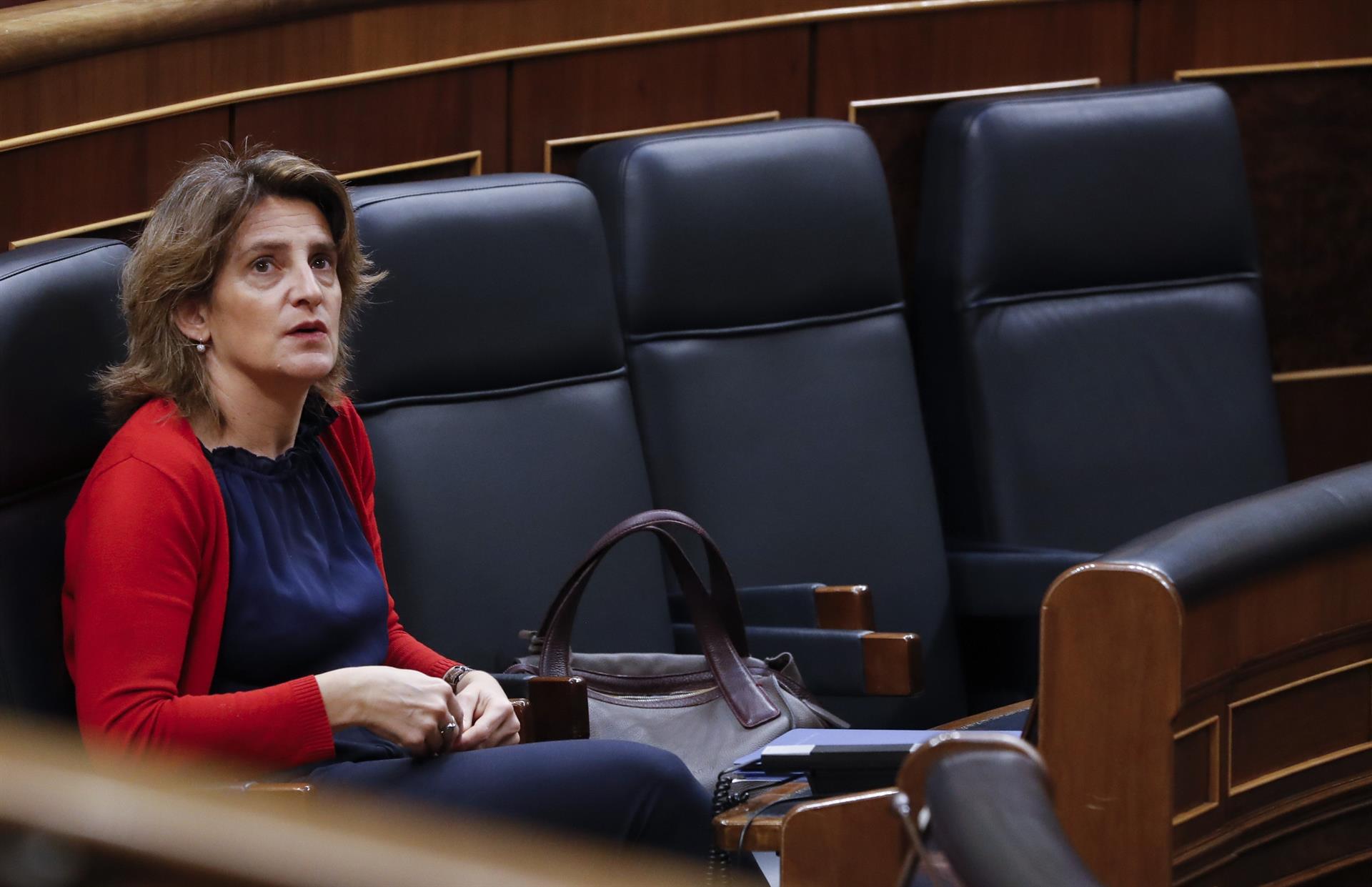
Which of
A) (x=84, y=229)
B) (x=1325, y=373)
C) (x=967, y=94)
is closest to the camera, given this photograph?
(x=84, y=229)

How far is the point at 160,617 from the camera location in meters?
1.34

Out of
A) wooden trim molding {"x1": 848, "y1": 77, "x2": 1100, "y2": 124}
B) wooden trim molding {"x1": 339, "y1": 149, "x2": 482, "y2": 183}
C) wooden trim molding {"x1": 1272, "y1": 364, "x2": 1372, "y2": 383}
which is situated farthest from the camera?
wooden trim molding {"x1": 1272, "y1": 364, "x2": 1372, "y2": 383}

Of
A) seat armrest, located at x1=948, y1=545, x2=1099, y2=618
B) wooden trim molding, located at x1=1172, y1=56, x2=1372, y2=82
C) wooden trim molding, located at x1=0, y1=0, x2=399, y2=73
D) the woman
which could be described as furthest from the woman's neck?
wooden trim molding, located at x1=1172, y1=56, x2=1372, y2=82

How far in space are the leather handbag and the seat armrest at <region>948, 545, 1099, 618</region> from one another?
0.55 meters

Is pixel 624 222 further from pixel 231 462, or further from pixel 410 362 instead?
pixel 231 462

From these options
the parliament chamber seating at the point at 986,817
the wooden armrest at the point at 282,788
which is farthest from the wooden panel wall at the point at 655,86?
the parliament chamber seating at the point at 986,817

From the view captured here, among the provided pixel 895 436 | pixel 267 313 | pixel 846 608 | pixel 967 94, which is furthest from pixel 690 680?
pixel 967 94

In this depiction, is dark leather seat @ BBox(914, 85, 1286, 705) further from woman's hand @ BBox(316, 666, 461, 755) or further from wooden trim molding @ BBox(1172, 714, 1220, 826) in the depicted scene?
woman's hand @ BBox(316, 666, 461, 755)

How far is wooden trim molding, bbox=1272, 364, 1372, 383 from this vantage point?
2838 millimetres

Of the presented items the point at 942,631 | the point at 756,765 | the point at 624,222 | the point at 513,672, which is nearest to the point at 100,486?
the point at 513,672

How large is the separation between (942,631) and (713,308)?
0.52 metres

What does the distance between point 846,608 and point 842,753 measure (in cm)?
50

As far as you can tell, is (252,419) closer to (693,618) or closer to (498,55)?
(693,618)

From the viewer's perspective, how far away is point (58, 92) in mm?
1753
